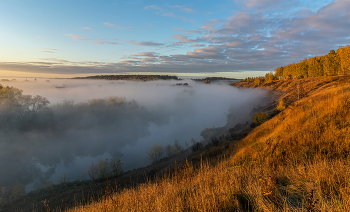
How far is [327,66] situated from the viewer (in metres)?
76.9

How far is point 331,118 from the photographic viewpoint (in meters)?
9.92

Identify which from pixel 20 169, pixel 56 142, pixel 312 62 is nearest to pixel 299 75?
pixel 312 62

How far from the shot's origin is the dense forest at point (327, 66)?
62844mm

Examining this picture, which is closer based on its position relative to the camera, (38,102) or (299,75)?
(38,102)

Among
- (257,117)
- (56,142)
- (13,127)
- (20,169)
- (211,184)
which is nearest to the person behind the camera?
(211,184)

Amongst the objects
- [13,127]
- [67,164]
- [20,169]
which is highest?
[13,127]

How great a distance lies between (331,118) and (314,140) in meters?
2.64

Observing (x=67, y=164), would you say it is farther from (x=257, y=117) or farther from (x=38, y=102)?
(x=257, y=117)

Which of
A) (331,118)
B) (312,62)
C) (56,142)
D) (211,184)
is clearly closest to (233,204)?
(211,184)

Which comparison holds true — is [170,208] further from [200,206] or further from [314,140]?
[314,140]

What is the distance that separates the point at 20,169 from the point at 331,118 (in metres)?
119

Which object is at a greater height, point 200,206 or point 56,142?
point 200,206

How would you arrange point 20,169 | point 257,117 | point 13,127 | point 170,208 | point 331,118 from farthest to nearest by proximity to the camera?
point 20,169
point 13,127
point 257,117
point 331,118
point 170,208

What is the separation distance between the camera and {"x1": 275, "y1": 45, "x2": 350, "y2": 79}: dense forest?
6284 centimetres
